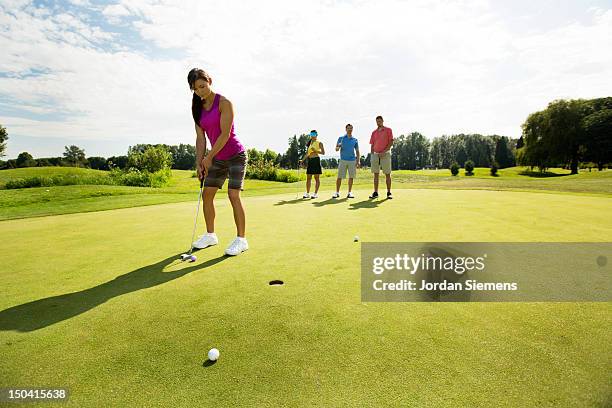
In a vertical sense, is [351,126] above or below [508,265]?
above

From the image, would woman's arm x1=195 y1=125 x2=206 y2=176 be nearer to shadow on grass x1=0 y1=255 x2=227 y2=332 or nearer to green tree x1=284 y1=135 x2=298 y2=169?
shadow on grass x1=0 y1=255 x2=227 y2=332

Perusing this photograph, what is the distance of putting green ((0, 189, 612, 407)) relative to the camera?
1.80 m

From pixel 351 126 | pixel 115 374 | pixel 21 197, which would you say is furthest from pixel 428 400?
Result: pixel 21 197

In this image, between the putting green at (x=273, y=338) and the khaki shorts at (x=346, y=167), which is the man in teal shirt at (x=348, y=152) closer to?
the khaki shorts at (x=346, y=167)

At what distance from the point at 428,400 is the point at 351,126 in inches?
417

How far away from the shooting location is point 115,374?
1989 millimetres

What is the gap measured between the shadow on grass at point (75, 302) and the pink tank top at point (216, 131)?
6.49 ft

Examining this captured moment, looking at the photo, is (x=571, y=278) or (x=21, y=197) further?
(x=21, y=197)

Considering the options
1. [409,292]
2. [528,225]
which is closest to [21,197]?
[409,292]

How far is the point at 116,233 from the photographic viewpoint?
5.69 metres

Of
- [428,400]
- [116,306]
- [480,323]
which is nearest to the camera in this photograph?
[428,400]

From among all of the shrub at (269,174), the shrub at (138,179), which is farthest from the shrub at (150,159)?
the shrub at (138,179)

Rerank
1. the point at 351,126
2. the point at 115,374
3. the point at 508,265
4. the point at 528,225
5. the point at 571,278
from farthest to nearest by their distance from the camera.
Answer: the point at 351,126, the point at 528,225, the point at 508,265, the point at 571,278, the point at 115,374

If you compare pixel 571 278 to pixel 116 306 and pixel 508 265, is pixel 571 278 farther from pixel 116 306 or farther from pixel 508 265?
pixel 116 306
